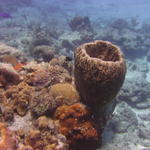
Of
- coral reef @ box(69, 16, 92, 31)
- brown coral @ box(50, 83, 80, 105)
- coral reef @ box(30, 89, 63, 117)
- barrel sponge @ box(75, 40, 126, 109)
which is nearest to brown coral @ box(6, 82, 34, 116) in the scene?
coral reef @ box(30, 89, 63, 117)

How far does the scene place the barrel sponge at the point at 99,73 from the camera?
357 centimetres

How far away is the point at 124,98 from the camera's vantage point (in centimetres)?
970

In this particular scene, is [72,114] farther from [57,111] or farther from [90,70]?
[90,70]

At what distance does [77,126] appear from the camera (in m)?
3.92

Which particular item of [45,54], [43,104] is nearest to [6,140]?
[43,104]

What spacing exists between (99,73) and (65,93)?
1.14 m

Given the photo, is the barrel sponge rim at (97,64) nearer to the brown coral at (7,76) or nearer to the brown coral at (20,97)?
the brown coral at (20,97)

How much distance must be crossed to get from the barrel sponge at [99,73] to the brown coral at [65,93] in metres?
0.20

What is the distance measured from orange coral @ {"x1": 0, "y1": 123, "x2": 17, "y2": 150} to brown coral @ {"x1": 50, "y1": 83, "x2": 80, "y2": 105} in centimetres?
145

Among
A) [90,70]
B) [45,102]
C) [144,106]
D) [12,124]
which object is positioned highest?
[90,70]

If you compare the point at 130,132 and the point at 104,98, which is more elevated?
the point at 104,98

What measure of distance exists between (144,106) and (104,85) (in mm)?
6794

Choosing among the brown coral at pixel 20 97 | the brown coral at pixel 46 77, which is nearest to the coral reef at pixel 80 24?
the brown coral at pixel 46 77

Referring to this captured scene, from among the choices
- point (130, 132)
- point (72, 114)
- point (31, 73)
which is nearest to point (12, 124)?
point (72, 114)
